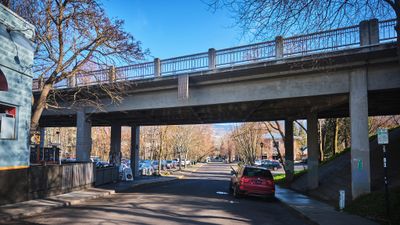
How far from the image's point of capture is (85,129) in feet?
92.3

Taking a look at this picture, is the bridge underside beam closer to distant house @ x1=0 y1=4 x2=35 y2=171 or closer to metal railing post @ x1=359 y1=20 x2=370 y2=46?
metal railing post @ x1=359 y1=20 x2=370 y2=46

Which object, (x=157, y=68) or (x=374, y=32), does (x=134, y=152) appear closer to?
(x=157, y=68)

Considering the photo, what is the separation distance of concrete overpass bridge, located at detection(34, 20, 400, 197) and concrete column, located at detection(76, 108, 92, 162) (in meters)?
0.07

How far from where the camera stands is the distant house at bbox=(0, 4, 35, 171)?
1503 cm

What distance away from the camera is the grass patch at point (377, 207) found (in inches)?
484

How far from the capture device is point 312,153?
26.1 metres

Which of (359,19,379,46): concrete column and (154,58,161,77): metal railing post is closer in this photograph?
(359,19,379,46): concrete column

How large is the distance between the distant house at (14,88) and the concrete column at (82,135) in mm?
11154

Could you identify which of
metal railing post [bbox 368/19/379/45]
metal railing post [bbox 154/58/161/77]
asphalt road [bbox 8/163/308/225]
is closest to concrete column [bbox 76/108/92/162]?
metal railing post [bbox 154/58/161/77]

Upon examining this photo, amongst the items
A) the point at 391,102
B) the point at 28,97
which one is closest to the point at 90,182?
the point at 28,97

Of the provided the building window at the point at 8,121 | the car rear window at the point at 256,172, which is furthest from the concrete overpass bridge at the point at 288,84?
the building window at the point at 8,121

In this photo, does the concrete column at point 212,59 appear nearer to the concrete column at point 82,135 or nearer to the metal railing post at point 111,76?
the metal railing post at point 111,76

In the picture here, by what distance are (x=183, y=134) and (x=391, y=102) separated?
140 feet

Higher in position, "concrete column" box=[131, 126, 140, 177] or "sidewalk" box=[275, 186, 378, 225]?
"concrete column" box=[131, 126, 140, 177]
